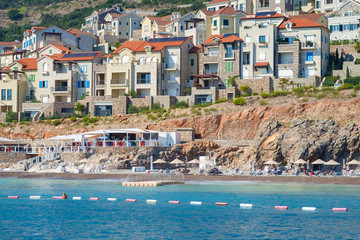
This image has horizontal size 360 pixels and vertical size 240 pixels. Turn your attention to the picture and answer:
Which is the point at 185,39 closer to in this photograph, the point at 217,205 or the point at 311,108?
the point at 311,108

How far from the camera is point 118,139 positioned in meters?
71.3

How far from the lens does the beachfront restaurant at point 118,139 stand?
68.3 m

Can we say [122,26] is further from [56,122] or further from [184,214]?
[184,214]

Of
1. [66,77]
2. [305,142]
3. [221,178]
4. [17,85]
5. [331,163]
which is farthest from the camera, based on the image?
[17,85]

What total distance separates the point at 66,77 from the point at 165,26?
84.6 ft

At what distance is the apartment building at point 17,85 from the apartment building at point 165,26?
21.1m

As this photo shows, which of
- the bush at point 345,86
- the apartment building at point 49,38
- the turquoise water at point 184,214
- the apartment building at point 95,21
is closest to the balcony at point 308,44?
the bush at point 345,86

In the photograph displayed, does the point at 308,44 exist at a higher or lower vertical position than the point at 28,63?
higher

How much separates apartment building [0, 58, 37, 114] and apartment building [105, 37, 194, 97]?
12.4m

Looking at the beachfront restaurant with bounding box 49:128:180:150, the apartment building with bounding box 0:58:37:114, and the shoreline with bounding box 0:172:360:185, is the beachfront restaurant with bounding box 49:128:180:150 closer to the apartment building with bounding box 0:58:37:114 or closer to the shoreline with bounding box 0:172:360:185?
the shoreline with bounding box 0:172:360:185

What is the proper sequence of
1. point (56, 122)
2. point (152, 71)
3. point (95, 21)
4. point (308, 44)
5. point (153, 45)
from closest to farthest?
point (308, 44) → point (56, 122) → point (152, 71) → point (153, 45) → point (95, 21)

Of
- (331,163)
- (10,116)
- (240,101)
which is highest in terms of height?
(240,101)

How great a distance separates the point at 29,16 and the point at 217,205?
12321 centimetres

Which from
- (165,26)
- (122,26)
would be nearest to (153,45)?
(165,26)
